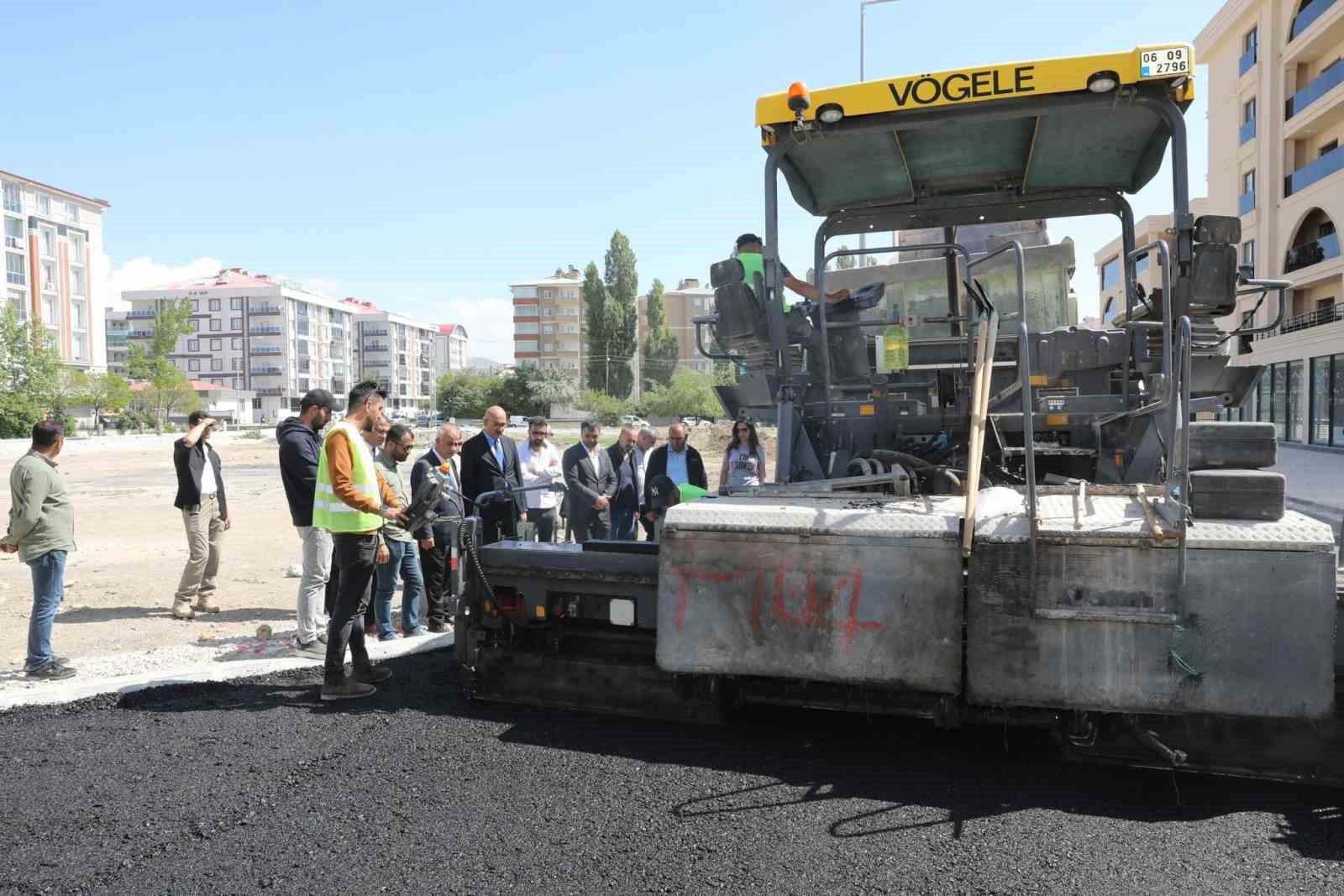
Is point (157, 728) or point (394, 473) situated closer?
point (157, 728)

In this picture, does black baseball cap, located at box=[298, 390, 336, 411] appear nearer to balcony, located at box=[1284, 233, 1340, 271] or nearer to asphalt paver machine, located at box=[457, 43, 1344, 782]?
asphalt paver machine, located at box=[457, 43, 1344, 782]

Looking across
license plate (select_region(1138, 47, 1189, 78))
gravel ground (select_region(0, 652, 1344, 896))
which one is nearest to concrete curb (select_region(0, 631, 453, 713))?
gravel ground (select_region(0, 652, 1344, 896))

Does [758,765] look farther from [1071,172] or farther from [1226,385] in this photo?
[1071,172]

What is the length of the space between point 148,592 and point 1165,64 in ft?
28.0

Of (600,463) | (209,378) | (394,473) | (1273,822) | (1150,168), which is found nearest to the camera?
(1273,822)

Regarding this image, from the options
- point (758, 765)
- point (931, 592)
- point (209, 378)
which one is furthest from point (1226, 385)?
point (209, 378)

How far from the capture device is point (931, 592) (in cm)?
338

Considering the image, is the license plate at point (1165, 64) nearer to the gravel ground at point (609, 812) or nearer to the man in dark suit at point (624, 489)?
the gravel ground at point (609, 812)

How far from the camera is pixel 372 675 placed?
199 inches

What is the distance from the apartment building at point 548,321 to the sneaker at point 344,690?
105m

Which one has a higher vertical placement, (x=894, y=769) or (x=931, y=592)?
(x=931, y=592)

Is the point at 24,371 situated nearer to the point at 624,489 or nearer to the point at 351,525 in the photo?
the point at 624,489

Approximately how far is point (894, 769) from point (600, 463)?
15.9ft

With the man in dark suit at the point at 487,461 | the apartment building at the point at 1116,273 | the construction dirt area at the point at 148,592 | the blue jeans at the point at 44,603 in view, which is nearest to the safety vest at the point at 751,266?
the apartment building at the point at 1116,273
